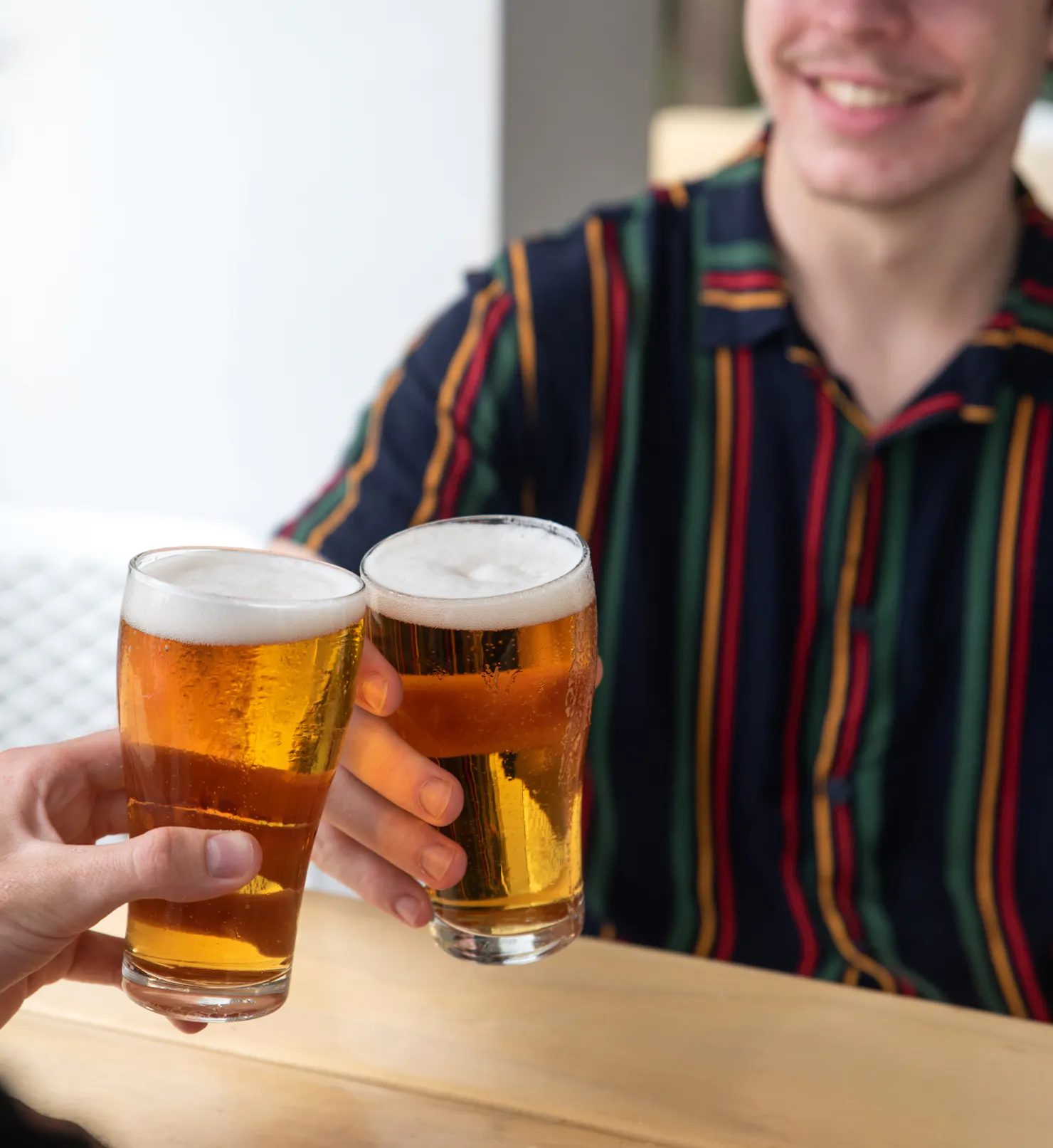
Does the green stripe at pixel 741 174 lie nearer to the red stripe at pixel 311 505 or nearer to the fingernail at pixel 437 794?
the red stripe at pixel 311 505

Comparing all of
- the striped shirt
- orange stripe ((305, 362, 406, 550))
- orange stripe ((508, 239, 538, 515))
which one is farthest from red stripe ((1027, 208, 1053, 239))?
orange stripe ((305, 362, 406, 550))

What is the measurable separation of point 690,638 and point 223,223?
44.9 inches

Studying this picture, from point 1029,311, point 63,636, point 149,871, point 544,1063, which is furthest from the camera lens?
point 63,636

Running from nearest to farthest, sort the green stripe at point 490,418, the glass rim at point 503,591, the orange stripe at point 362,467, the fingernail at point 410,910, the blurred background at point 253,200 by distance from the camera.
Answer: the glass rim at point 503,591 < the fingernail at point 410,910 < the orange stripe at point 362,467 < the green stripe at point 490,418 < the blurred background at point 253,200

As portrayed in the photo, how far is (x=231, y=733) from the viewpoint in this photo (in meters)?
0.72

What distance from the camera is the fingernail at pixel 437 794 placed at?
0.81 m

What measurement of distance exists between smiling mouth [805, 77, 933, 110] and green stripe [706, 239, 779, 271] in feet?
0.57

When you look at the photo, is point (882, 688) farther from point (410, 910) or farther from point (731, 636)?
point (410, 910)

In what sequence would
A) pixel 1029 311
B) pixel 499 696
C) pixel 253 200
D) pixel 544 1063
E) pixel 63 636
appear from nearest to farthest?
1. pixel 499 696
2. pixel 544 1063
3. pixel 1029 311
4. pixel 63 636
5. pixel 253 200

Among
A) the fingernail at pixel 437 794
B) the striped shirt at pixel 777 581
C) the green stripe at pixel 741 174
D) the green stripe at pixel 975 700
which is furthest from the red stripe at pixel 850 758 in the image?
the fingernail at pixel 437 794

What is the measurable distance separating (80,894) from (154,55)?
1768 mm

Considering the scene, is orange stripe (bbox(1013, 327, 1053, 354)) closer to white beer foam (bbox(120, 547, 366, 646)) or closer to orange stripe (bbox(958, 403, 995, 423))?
orange stripe (bbox(958, 403, 995, 423))

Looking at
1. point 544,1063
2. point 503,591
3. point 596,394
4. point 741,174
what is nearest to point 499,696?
point 503,591

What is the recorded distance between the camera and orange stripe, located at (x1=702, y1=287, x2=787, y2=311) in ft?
4.89
